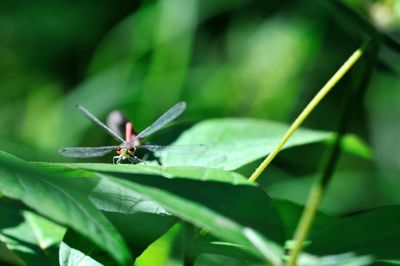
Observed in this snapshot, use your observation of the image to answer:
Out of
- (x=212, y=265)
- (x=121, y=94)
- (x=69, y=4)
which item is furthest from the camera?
(x=69, y=4)

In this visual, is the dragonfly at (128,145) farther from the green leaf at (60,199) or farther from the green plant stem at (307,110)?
the green leaf at (60,199)

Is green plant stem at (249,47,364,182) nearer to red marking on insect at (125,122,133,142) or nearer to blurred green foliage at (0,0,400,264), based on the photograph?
red marking on insect at (125,122,133,142)

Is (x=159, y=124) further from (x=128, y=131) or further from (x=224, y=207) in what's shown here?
(x=224, y=207)

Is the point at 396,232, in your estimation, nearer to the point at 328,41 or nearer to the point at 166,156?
the point at 166,156

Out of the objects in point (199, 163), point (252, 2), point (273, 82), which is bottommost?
point (199, 163)

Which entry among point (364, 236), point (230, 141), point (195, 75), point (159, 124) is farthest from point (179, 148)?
point (195, 75)

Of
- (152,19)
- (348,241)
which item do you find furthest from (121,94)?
(348,241)

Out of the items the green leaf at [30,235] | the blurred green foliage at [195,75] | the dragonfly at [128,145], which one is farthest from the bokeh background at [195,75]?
the green leaf at [30,235]
